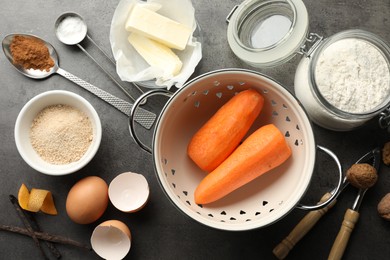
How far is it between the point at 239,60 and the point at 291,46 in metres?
0.20

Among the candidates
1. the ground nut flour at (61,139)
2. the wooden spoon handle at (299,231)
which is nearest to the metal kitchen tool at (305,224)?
the wooden spoon handle at (299,231)

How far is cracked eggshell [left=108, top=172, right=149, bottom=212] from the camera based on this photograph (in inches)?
49.6

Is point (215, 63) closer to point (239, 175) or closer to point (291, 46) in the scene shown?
point (291, 46)

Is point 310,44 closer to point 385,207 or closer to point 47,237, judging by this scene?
point 385,207

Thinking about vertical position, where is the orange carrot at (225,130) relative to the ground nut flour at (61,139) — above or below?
above

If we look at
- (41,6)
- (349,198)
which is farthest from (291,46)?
(41,6)

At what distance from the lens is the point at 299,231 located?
1253 millimetres

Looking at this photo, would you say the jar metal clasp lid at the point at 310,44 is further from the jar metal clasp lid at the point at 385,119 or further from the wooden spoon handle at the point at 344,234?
the wooden spoon handle at the point at 344,234

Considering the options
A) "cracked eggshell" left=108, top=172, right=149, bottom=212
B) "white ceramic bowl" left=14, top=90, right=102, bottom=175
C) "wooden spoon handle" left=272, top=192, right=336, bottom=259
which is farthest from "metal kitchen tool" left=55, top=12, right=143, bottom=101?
"wooden spoon handle" left=272, top=192, right=336, bottom=259

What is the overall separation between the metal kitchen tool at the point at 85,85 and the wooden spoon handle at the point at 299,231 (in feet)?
1.63

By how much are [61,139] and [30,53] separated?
10.9 inches

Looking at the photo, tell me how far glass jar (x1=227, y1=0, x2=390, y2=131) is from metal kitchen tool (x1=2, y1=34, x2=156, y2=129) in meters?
0.32

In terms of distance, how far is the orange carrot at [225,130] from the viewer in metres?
1.15

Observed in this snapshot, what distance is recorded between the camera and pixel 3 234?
1.33m
